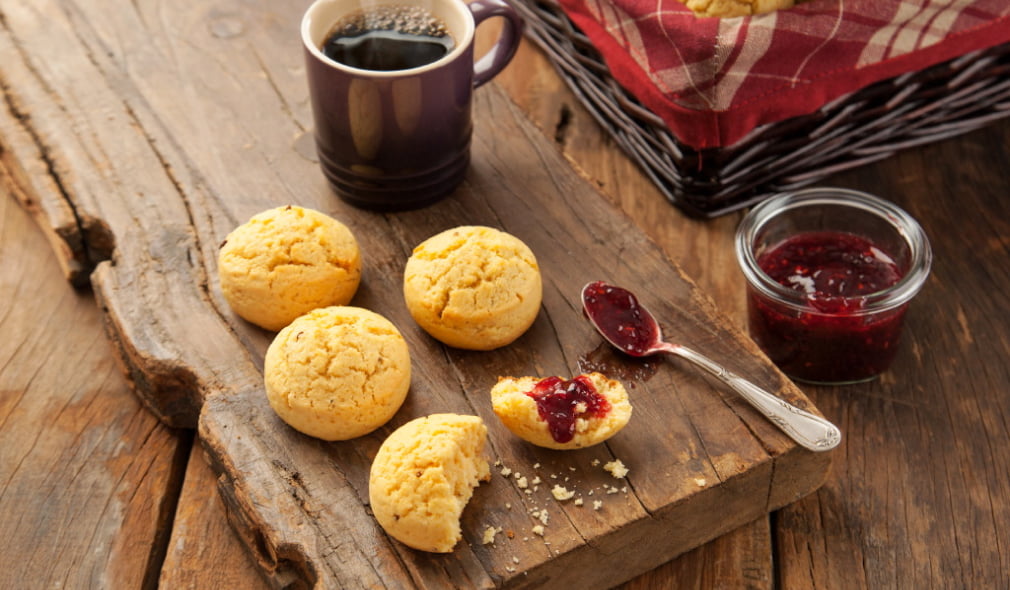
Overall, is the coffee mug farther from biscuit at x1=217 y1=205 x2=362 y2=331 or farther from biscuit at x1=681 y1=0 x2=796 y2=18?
biscuit at x1=681 y1=0 x2=796 y2=18

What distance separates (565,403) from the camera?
5.98 ft

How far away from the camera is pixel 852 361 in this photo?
6.98ft

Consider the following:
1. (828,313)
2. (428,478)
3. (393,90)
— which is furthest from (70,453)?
(828,313)

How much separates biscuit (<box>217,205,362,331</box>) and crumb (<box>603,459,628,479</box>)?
614 mm

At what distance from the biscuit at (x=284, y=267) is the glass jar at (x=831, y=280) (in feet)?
2.54

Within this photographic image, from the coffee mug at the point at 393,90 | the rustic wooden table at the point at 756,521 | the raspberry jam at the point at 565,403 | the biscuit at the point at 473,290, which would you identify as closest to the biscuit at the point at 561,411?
the raspberry jam at the point at 565,403

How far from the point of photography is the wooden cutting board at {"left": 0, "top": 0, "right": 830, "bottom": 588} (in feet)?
5.75

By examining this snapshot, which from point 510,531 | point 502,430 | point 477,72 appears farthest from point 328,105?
point 510,531

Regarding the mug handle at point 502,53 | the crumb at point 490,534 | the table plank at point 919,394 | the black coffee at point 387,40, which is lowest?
the table plank at point 919,394

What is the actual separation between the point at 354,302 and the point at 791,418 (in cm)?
85

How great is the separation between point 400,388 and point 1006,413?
1.21 m

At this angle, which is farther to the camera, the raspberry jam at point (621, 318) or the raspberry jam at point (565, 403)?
the raspberry jam at point (621, 318)

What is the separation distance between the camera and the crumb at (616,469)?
5.89ft

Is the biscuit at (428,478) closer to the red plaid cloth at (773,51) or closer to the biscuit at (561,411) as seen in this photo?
the biscuit at (561,411)
